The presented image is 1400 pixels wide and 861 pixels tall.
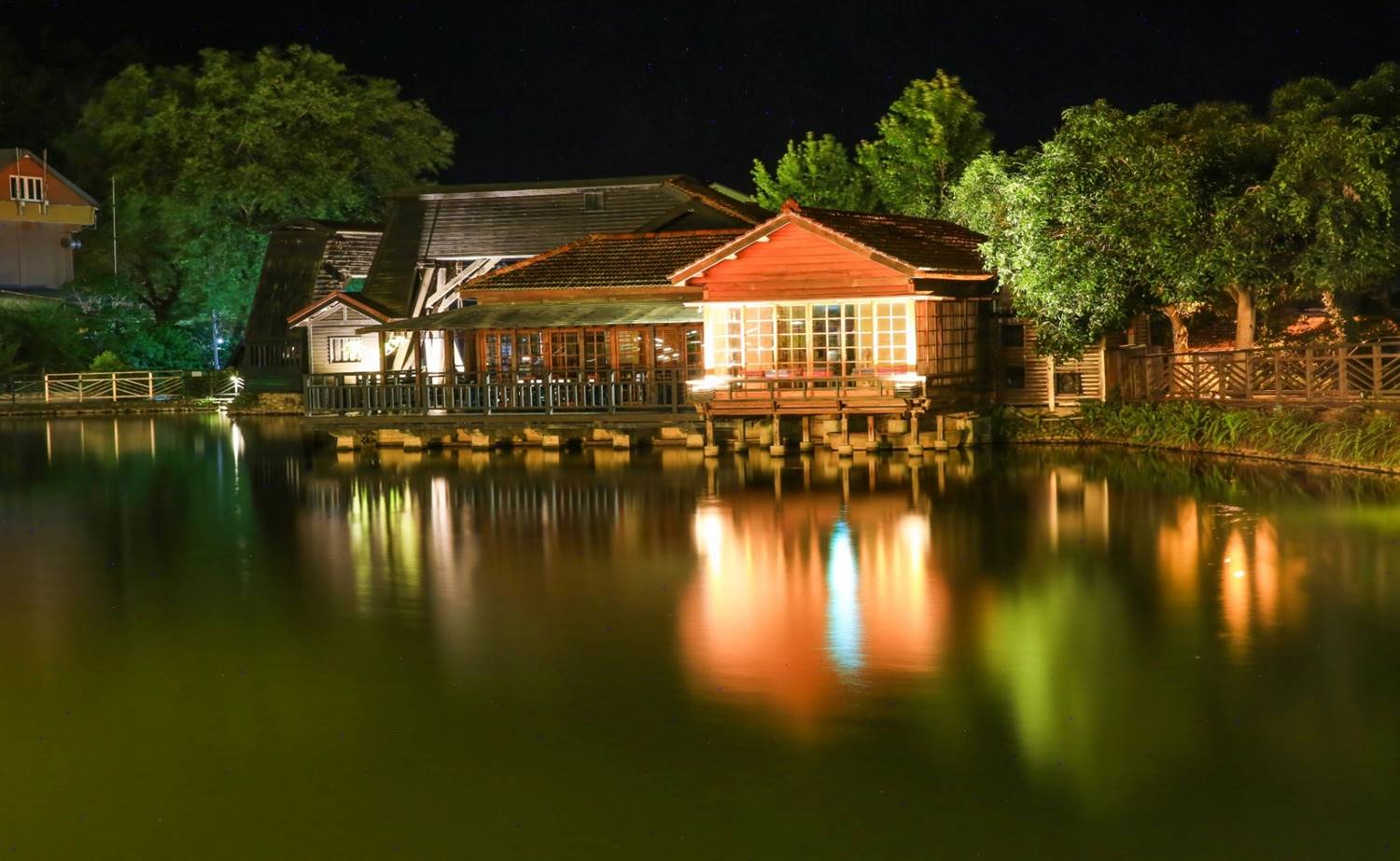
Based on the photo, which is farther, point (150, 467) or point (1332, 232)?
point (150, 467)

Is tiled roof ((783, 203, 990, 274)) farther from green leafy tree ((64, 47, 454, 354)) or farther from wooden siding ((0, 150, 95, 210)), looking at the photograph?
wooden siding ((0, 150, 95, 210))

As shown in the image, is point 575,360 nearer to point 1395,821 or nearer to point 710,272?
point 710,272

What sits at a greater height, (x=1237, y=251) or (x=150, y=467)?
(x=1237, y=251)

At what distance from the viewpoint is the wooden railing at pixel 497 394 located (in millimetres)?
36375

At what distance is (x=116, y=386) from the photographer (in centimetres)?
5997

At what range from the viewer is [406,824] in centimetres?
970

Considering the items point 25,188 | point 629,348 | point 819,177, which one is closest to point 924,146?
point 819,177

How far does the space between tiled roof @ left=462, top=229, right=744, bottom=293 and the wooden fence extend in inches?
870

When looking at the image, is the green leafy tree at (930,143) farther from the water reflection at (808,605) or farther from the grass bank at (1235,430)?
the water reflection at (808,605)

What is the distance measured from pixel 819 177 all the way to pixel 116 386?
24.9 m

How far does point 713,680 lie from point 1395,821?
506 centimetres

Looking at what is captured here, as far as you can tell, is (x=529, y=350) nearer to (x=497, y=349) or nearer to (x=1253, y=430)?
(x=497, y=349)

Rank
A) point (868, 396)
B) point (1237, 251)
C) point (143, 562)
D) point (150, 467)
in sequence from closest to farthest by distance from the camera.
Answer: point (143, 562) < point (1237, 251) < point (868, 396) < point (150, 467)

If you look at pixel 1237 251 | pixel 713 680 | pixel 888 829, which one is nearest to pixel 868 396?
pixel 1237 251
